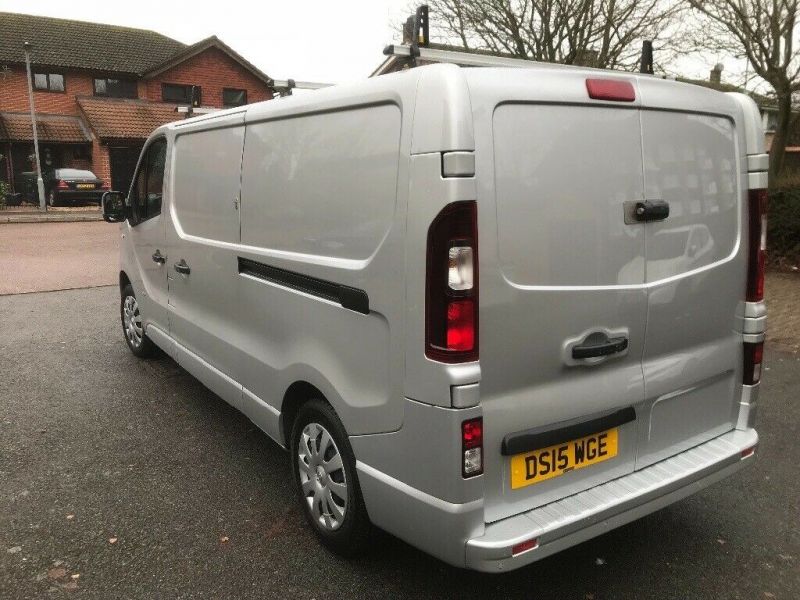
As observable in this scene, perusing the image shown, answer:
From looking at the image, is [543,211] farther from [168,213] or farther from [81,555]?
[168,213]

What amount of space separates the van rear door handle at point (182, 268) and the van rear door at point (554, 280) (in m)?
2.62

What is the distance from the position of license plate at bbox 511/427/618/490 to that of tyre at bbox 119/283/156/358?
13.9ft

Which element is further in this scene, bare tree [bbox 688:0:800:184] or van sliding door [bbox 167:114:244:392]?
bare tree [bbox 688:0:800:184]

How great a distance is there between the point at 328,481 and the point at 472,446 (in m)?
0.91

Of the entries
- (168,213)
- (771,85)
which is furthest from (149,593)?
(771,85)

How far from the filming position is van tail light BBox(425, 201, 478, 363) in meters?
2.17

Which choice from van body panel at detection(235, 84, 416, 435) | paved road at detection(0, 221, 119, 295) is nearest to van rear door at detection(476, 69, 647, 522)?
van body panel at detection(235, 84, 416, 435)

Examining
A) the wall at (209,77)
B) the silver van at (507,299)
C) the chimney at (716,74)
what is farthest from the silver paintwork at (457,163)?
the wall at (209,77)

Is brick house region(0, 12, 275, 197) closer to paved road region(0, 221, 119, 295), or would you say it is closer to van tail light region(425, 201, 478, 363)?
paved road region(0, 221, 119, 295)

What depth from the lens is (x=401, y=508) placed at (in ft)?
8.09

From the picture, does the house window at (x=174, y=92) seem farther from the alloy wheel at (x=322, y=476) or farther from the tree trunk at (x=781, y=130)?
the alloy wheel at (x=322, y=476)

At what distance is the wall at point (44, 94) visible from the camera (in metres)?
32.6

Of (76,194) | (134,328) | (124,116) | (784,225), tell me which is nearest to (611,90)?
(134,328)

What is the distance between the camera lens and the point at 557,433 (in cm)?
245
